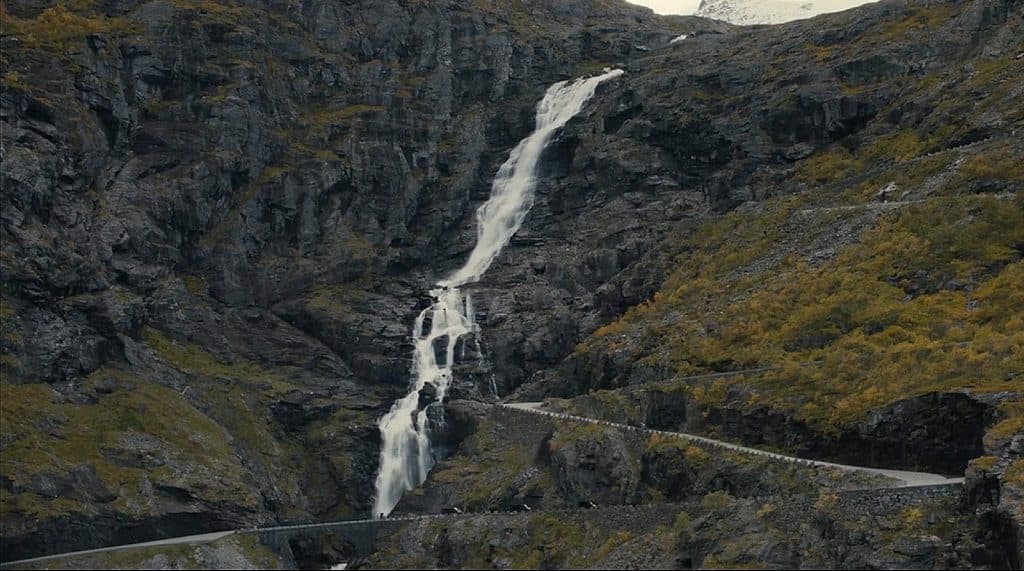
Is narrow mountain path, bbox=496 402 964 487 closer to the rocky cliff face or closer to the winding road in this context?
the winding road

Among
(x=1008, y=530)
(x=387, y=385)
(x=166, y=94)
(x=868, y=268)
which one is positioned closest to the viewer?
(x=1008, y=530)

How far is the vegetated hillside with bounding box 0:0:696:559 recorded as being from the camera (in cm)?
6391

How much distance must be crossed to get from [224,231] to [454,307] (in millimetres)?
19526

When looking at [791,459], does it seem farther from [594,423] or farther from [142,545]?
[142,545]

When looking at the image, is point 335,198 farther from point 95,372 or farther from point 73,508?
point 73,508

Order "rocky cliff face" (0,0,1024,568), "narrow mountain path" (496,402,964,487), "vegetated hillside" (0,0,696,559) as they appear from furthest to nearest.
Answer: "vegetated hillside" (0,0,696,559), "rocky cliff face" (0,0,1024,568), "narrow mountain path" (496,402,964,487)

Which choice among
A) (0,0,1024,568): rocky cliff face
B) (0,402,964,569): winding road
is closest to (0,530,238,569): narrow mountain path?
(0,402,964,569): winding road

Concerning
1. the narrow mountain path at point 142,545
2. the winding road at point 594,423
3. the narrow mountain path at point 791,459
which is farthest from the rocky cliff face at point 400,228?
the narrow mountain path at point 791,459

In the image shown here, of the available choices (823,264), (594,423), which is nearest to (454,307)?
(594,423)

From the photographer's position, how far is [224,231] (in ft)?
292

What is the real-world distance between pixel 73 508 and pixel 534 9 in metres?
86.6

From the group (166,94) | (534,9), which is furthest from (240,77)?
(534,9)

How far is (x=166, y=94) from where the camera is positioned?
301 ft

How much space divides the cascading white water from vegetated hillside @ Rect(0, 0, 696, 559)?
1.50 meters
